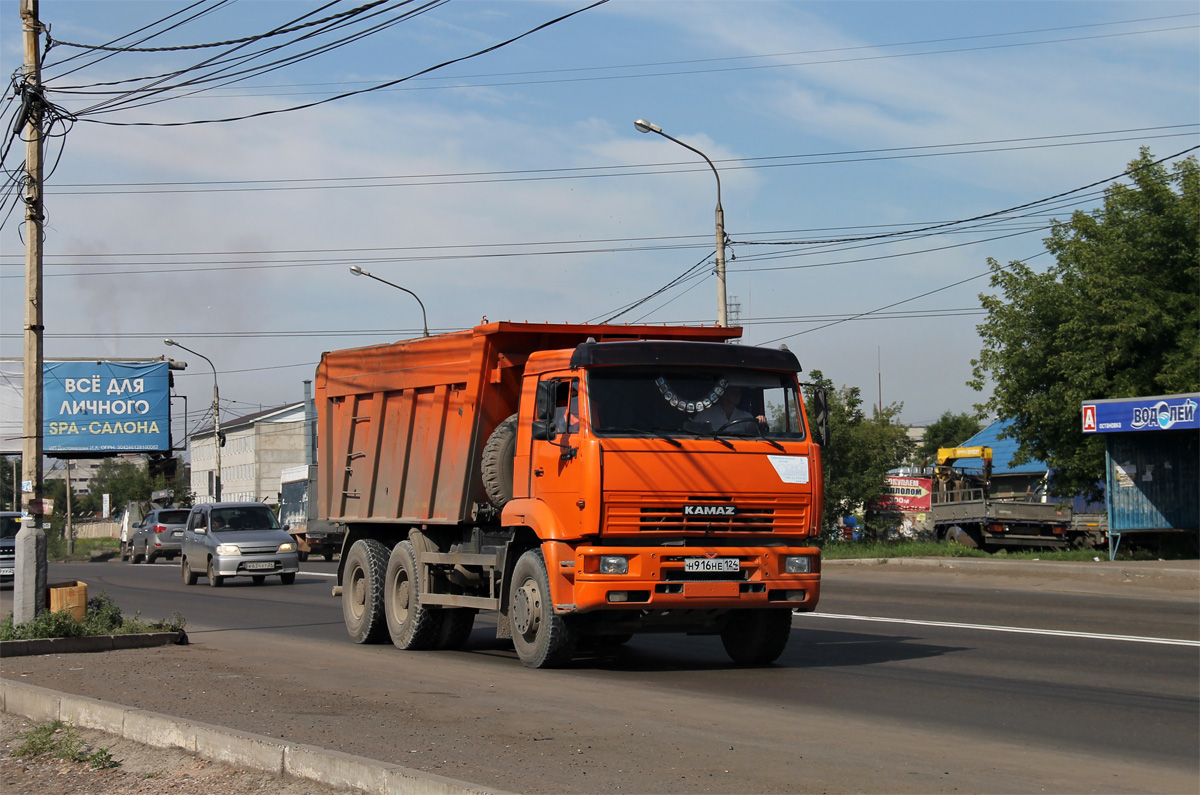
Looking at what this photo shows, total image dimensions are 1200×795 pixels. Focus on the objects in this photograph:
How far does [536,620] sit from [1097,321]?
70.7ft

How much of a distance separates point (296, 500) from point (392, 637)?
4134 cm

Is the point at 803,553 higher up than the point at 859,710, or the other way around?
the point at 803,553

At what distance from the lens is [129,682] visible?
9.75m

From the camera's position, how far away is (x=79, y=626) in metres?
12.5

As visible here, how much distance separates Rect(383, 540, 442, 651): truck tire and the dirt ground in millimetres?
5345


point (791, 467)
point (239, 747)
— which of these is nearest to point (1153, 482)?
point (791, 467)

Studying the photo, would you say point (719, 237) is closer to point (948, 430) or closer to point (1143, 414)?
point (1143, 414)

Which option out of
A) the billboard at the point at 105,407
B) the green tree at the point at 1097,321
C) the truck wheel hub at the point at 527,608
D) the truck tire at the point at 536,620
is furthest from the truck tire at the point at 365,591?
the billboard at the point at 105,407

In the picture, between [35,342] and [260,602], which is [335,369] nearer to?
[35,342]

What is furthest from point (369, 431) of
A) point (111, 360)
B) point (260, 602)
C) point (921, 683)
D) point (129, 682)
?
point (111, 360)

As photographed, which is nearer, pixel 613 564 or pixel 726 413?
pixel 613 564

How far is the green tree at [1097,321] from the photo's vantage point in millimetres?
27797

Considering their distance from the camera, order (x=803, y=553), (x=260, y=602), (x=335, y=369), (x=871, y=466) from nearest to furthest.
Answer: (x=803, y=553) < (x=335, y=369) < (x=260, y=602) < (x=871, y=466)

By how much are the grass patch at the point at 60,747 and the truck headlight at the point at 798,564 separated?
560cm
